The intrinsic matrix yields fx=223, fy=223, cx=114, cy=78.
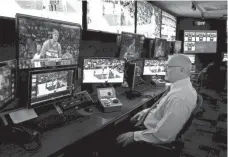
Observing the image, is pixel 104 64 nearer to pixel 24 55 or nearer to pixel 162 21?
pixel 24 55

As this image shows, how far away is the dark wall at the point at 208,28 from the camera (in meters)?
8.65

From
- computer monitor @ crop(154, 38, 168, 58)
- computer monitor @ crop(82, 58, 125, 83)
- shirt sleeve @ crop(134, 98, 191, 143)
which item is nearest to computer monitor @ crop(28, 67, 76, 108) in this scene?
computer monitor @ crop(82, 58, 125, 83)

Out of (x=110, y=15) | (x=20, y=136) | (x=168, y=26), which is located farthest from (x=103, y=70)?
(x=168, y=26)

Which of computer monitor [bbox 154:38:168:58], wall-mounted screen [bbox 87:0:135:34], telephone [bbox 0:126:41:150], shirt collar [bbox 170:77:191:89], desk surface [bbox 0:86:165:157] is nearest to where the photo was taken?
desk surface [bbox 0:86:165:157]

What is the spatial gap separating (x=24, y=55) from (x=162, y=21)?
491 cm

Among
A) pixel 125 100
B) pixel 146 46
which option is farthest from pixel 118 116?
pixel 146 46

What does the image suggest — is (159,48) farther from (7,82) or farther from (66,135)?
(7,82)

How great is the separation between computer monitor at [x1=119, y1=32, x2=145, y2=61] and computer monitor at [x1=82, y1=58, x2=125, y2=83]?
16.7 inches

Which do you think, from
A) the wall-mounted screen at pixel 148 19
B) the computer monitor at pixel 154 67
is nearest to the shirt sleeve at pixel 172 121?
the computer monitor at pixel 154 67

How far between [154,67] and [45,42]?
2.38 m

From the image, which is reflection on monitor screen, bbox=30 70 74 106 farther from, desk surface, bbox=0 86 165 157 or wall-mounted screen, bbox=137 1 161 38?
wall-mounted screen, bbox=137 1 161 38

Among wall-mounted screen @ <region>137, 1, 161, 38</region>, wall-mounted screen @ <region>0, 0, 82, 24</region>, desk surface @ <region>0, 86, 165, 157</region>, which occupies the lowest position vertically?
desk surface @ <region>0, 86, 165, 157</region>

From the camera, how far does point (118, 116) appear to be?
2.25 m

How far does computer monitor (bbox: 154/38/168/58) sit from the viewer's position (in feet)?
15.7
